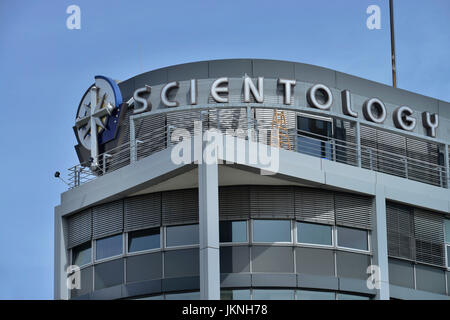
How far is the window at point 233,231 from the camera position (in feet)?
100

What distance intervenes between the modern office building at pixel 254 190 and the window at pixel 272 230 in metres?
0.05

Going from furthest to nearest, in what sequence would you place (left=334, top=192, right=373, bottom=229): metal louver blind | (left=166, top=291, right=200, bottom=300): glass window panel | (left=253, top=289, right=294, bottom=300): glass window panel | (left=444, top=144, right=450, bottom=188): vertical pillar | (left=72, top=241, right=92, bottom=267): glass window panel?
(left=444, top=144, right=450, bottom=188): vertical pillar, (left=72, top=241, right=92, bottom=267): glass window panel, (left=334, top=192, right=373, bottom=229): metal louver blind, (left=166, top=291, right=200, bottom=300): glass window panel, (left=253, top=289, right=294, bottom=300): glass window panel

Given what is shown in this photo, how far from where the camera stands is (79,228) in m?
33.6

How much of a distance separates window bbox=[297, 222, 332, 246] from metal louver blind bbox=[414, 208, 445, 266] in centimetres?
357

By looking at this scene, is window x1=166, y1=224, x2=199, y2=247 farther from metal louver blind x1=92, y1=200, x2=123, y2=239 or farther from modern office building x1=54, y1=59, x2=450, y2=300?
metal louver blind x1=92, y1=200, x2=123, y2=239

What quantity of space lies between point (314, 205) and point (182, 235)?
4.23 meters

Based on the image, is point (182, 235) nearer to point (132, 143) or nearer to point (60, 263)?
point (132, 143)

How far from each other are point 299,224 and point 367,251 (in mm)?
2533

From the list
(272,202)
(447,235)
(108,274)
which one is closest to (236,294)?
(272,202)

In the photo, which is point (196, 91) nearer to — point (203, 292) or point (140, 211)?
point (140, 211)

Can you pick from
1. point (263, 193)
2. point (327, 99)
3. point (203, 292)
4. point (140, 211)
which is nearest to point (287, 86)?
point (327, 99)

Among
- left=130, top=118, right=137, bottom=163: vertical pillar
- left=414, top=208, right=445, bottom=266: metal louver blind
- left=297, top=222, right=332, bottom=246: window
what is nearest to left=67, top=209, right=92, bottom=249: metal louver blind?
left=130, top=118, right=137, bottom=163: vertical pillar

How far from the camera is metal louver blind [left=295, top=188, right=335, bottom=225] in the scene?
102ft

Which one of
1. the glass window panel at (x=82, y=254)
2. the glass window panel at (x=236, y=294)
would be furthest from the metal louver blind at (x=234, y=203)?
the glass window panel at (x=82, y=254)
